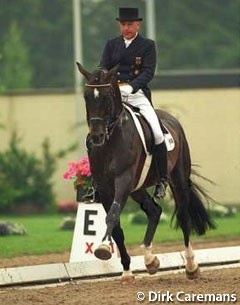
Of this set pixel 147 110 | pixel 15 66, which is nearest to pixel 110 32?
pixel 15 66

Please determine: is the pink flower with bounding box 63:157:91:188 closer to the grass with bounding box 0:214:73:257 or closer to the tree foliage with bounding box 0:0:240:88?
the grass with bounding box 0:214:73:257

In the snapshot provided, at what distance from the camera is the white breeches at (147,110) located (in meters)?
11.7

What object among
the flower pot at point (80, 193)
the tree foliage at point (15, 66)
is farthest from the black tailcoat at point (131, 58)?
the tree foliage at point (15, 66)

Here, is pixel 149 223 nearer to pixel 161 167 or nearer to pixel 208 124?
pixel 161 167

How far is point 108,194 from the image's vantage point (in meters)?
11.2

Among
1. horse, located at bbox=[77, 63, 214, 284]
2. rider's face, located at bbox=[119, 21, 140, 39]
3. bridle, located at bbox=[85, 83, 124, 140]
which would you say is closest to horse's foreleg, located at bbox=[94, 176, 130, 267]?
horse, located at bbox=[77, 63, 214, 284]

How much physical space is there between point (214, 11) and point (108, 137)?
5186cm

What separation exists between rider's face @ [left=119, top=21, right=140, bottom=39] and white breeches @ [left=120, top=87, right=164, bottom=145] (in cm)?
62

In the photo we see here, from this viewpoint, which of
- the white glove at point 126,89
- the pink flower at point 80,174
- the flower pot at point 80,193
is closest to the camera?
the white glove at point 126,89

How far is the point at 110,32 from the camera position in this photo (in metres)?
61.2

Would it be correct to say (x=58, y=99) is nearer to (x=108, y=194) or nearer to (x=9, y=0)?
(x=108, y=194)

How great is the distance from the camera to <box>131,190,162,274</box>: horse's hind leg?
11312mm

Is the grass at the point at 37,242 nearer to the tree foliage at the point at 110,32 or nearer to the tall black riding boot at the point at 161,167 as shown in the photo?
the tall black riding boot at the point at 161,167

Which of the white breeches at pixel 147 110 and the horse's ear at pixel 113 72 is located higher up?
the horse's ear at pixel 113 72
